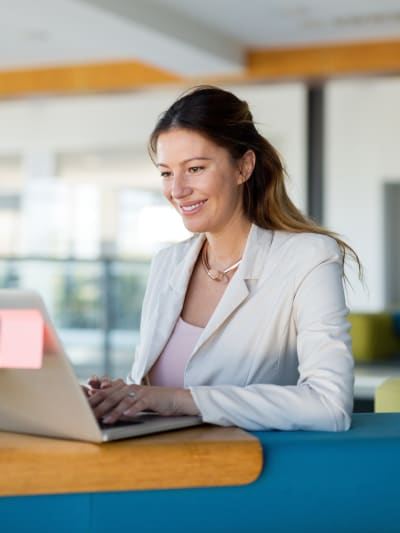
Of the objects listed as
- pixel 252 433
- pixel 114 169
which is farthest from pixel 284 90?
pixel 252 433

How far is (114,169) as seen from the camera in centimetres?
1235

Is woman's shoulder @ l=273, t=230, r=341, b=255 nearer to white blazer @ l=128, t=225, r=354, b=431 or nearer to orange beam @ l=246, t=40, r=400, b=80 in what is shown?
white blazer @ l=128, t=225, r=354, b=431

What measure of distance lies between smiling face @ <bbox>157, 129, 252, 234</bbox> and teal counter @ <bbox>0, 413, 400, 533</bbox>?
764 millimetres

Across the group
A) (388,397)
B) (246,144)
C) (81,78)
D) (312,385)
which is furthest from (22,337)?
(81,78)

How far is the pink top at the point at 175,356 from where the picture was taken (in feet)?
7.89

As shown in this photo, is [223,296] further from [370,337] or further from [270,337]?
[370,337]

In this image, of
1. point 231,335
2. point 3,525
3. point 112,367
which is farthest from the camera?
point 112,367

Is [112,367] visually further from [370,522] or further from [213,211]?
[370,522]

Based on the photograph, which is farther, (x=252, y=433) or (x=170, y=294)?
(x=170, y=294)

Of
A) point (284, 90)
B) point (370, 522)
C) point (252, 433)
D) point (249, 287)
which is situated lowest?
point (370, 522)

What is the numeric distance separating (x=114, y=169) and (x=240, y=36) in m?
3.49

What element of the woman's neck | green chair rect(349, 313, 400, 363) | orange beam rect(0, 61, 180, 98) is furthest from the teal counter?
orange beam rect(0, 61, 180, 98)

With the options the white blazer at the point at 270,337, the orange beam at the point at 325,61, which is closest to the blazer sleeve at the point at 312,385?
the white blazer at the point at 270,337

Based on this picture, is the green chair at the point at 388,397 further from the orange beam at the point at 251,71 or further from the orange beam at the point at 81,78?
the orange beam at the point at 81,78
